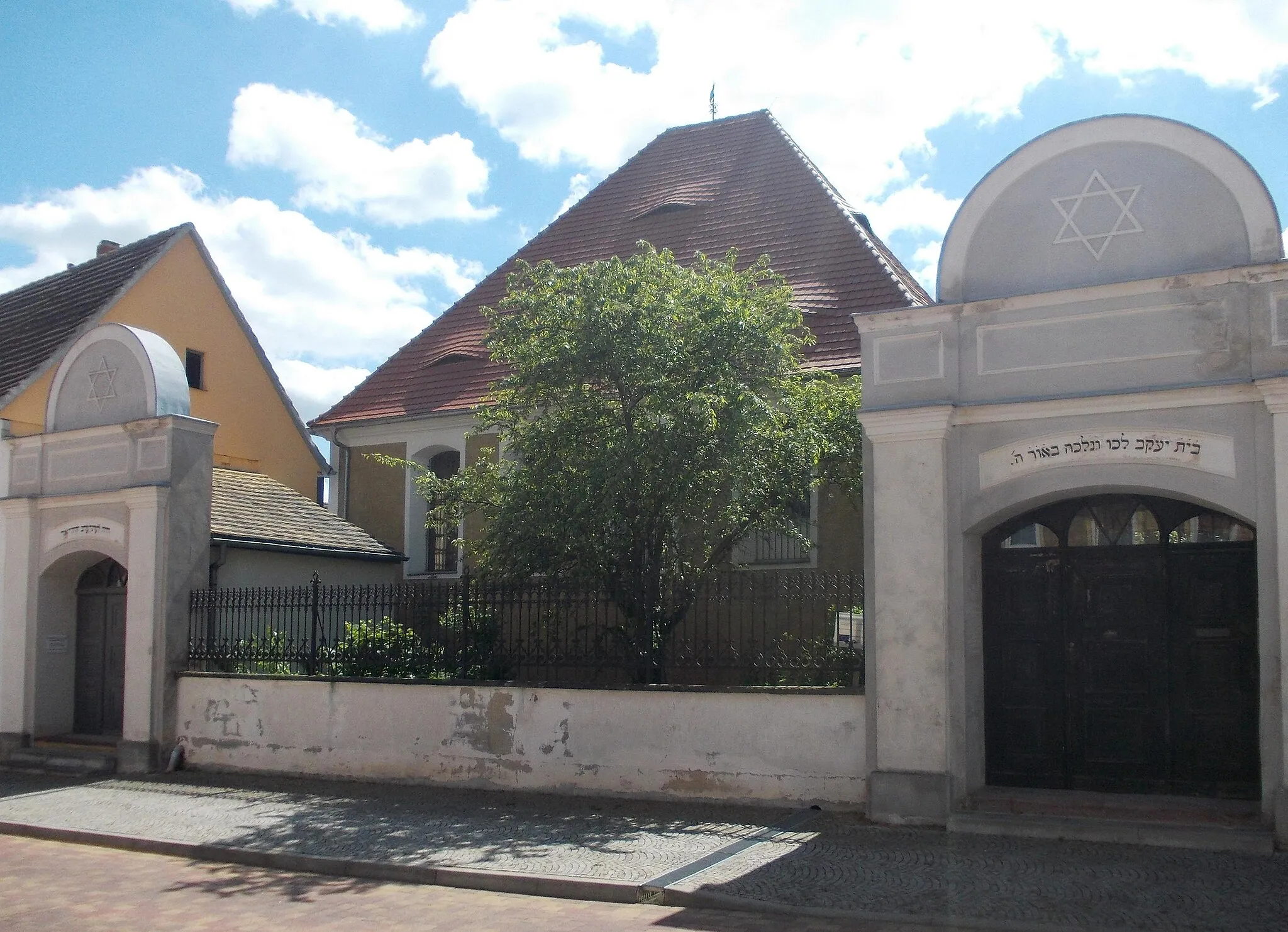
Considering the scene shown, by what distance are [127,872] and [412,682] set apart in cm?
421

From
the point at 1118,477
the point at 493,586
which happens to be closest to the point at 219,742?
the point at 493,586

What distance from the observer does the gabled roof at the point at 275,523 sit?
18.0 m

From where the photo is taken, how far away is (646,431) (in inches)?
497

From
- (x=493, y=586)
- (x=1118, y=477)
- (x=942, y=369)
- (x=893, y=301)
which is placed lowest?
(x=493, y=586)

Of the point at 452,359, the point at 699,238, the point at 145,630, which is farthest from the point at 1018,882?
the point at 452,359

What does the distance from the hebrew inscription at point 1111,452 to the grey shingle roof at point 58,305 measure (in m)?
15.8

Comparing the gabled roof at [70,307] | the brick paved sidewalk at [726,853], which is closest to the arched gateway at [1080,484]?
the brick paved sidewalk at [726,853]

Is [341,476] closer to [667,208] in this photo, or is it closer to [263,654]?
[263,654]

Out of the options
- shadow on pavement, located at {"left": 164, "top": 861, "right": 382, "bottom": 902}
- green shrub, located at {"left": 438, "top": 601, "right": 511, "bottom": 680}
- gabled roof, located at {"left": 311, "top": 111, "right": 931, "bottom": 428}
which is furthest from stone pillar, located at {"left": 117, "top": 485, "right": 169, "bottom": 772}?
shadow on pavement, located at {"left": 164, "top": 861, "right": 382, "bottom": 902}

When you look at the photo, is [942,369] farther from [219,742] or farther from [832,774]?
[219,742]

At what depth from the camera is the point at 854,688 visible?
11367 millimetres

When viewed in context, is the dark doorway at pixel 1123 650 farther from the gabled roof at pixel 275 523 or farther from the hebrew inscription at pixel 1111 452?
the gabled roof at pixel 275 523

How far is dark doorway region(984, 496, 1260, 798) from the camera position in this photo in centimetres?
1052

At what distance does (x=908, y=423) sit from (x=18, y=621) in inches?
513
